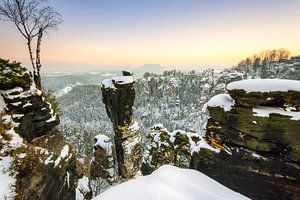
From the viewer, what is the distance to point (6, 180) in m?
9.24

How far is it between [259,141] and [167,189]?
16.5ft

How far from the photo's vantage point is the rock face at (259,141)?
8930 millimetres

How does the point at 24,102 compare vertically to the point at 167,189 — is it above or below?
above

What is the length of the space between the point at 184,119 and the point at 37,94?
4808 inches

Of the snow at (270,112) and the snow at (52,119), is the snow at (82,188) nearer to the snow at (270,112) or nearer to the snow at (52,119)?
the snow at (52,119)

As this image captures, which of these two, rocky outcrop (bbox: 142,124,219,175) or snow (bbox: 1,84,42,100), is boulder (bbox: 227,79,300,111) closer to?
rocky outcrop (bbox: 142,124,219,175)

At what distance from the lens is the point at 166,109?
150 metres

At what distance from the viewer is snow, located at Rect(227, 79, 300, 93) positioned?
9118 millimetres

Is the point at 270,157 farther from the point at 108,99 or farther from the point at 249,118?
the point at 108,99

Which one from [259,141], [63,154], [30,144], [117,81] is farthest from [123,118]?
[259,141]

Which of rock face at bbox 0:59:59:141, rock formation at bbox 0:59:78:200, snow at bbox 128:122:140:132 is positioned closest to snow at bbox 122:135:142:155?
snow at bbox 128:122:140:132

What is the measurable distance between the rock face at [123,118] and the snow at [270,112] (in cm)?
1766

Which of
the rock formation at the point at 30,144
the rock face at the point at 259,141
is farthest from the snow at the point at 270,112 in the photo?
the rock formation at the point at 30,144

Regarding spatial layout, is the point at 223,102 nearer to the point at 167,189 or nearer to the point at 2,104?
the point at 167,189
